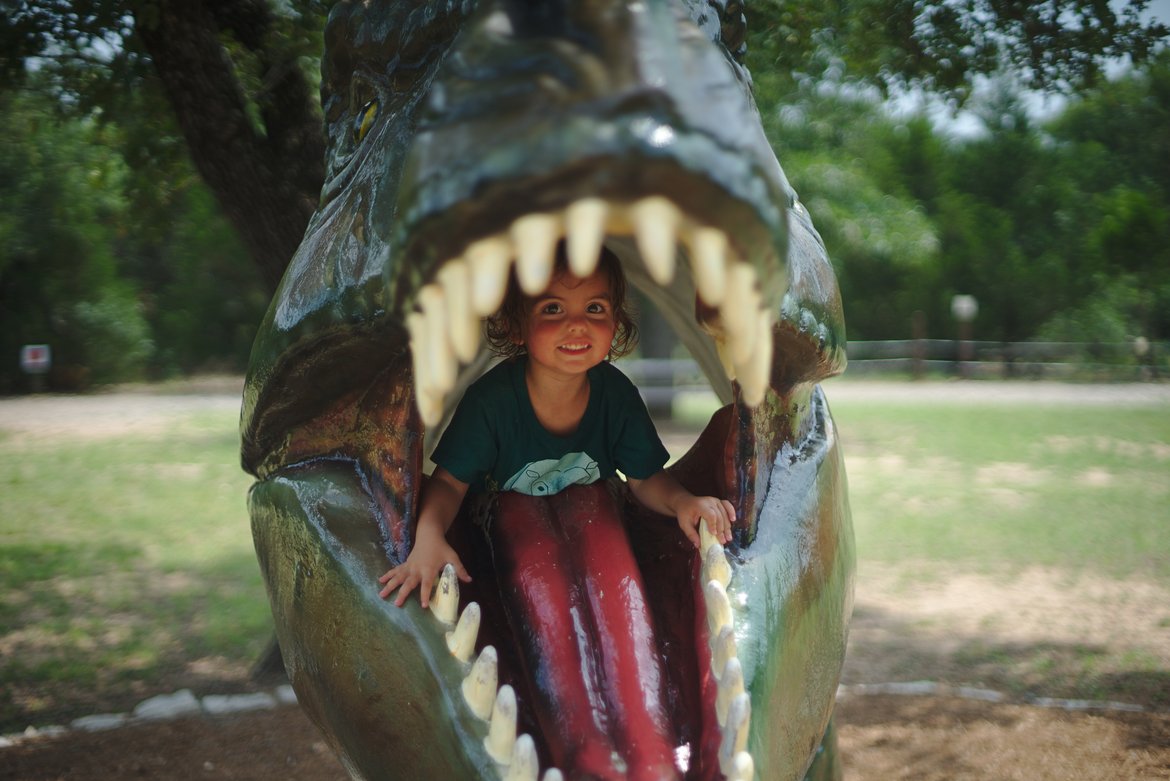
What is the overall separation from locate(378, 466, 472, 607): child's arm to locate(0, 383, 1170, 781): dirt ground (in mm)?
2391

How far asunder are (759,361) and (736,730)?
70 cm

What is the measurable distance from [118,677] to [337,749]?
13.3 feet

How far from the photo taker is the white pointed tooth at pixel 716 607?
1917 mm

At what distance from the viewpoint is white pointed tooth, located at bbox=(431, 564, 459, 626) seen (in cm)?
191

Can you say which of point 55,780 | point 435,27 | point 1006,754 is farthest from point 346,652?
point 1006,754

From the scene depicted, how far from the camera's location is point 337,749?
2176mm

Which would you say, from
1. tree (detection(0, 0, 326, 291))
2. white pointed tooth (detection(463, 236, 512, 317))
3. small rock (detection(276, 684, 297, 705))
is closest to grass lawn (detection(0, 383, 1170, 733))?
small rock (detection(276, 684, 297, 705))

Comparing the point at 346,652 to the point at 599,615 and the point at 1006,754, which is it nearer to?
the point at 599,615

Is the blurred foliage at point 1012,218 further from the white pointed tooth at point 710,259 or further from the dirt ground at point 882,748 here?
the white pointed tooth at point 710,259

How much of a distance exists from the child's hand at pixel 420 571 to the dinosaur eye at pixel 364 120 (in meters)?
0.93

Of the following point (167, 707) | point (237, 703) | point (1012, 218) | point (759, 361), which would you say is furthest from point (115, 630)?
point (1012, 218)

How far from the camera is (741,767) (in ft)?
5.53

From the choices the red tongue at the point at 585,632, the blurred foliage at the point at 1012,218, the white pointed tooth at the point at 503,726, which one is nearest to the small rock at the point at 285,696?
the red tongue at the point at 585,632

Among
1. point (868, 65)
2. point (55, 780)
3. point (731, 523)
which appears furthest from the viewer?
point (868, 65)
